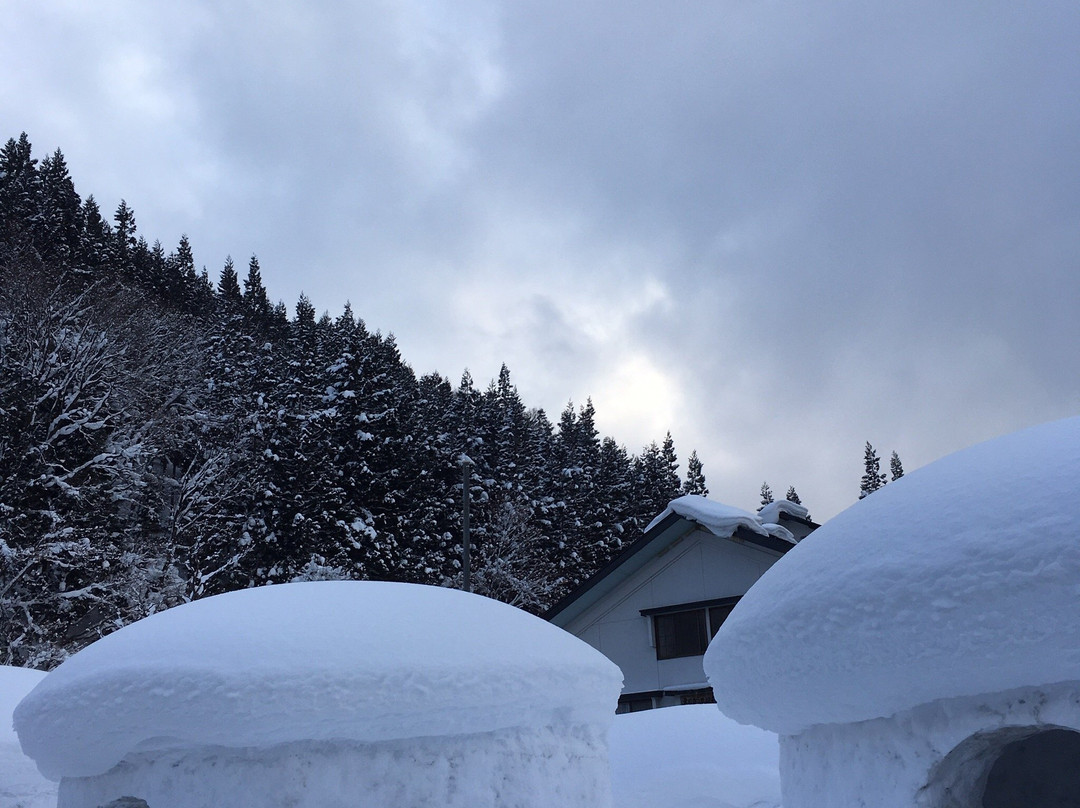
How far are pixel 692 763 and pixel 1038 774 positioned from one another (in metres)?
4.26

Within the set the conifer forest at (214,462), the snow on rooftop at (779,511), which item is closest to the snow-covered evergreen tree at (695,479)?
the conifer forest at (214,462)

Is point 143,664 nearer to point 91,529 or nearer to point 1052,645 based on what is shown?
point 1052,645

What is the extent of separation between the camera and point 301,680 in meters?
4.61

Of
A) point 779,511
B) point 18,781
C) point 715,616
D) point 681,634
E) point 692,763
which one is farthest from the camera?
point 779,511

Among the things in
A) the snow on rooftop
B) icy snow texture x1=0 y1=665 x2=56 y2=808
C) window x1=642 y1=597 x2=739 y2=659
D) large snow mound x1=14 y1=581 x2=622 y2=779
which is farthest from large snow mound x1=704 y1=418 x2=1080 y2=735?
the snow on rooftop

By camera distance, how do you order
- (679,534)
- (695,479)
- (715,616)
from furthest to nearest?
1. (695,479)
2. (679,534)
3. (715,616)

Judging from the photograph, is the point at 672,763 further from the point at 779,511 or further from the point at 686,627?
the point at 779,511

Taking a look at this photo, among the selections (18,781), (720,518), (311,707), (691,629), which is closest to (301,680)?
(311,707)

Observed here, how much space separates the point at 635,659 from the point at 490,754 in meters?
13.7

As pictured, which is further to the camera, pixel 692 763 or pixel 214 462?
pixel 214 462

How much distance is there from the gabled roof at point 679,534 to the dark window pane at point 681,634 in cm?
121

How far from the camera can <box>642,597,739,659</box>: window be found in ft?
56.5

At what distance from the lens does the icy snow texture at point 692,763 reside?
7402 millimetres

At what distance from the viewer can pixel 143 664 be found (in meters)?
4.85
